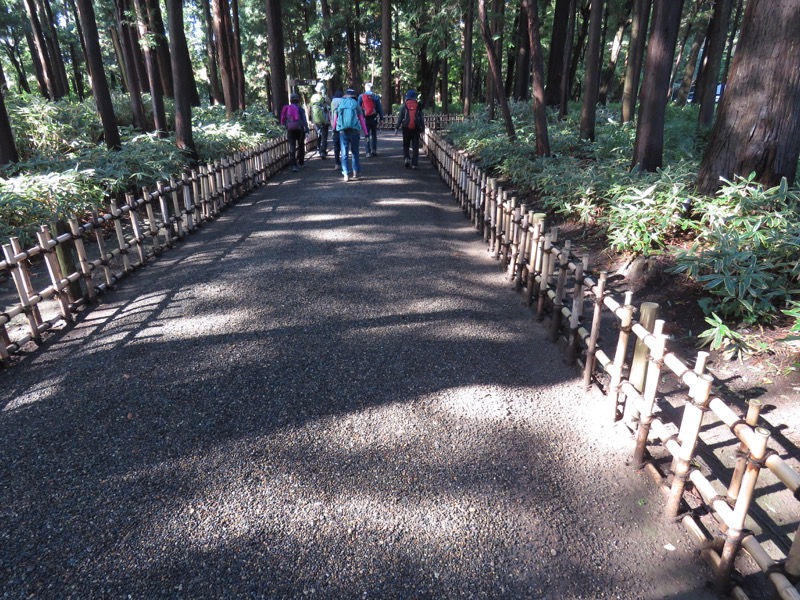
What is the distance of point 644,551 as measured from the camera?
2.69 meters

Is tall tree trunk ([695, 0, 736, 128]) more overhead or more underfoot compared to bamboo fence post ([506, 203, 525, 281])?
more overhead

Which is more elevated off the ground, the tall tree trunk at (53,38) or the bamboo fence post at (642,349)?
the tall tree trunk at (53,38)

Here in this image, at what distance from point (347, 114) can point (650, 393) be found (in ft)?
32.7

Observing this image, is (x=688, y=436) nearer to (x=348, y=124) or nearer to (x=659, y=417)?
(x=659, y=417)

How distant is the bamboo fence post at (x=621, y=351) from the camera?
3400 mm

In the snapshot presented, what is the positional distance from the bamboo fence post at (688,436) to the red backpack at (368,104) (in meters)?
13.6

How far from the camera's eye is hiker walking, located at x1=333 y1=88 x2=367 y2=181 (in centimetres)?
1151

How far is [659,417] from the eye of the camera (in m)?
3.67

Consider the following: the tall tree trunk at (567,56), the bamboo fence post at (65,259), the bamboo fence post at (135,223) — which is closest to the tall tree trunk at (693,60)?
the tall tree trunk at (567,56)

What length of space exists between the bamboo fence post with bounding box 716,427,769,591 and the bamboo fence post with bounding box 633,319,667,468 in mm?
744

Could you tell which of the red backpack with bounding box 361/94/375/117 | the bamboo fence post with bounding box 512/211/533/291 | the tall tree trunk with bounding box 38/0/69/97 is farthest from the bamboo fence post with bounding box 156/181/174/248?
the tall tree trunk with bounding box 38/0/69/97

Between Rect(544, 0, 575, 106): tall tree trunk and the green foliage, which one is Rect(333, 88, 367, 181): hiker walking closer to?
the green foliage

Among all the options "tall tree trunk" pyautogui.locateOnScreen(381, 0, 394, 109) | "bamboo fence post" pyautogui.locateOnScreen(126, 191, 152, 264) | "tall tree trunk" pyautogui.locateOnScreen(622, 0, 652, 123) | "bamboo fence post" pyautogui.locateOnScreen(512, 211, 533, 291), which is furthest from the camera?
"tall tree trunk" pyautogui.locateOnScreen(381, 0, 394, 109)

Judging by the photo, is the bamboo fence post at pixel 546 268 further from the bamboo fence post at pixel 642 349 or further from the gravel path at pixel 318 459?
the bamboo fence post at pixel 642 349
